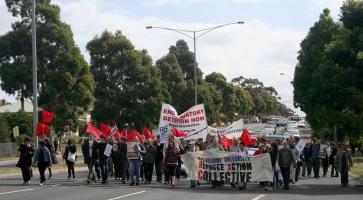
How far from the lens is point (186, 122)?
2805 centimetres

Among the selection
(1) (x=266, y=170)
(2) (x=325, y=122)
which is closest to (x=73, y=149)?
(1) (x=266, y=170)

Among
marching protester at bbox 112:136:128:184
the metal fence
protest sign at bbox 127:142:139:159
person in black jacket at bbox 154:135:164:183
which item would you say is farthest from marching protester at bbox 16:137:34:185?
the metal fence

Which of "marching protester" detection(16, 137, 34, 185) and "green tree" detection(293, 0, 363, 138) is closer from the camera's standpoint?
"marching protester" detection(16, 137, 34, 185)

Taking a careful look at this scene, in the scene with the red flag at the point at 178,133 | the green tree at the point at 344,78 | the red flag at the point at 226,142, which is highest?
the green tree at the point at 344,78

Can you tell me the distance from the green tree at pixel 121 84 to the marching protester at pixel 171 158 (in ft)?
87.6

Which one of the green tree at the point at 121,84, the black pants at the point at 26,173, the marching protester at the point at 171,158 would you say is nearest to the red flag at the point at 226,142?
the marching protester at the point at 171,158

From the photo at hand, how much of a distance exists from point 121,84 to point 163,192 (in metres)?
31.0

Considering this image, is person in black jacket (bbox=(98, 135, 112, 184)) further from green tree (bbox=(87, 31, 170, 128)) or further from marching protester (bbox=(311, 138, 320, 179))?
green tree (bbox=(87, 31, 170, 128))

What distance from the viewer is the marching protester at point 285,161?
72.9 ft

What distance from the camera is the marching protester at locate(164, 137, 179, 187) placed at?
23.6 metres

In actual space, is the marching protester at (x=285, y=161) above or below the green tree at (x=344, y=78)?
below

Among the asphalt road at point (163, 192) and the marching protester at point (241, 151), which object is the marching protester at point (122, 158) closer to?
the asphalt road at point (163, 192)

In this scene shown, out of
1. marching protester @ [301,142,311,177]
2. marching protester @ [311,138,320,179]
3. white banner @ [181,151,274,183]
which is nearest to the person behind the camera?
white banner @ [181,151,274,183]

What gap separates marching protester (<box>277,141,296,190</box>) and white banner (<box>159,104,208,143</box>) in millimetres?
5720
